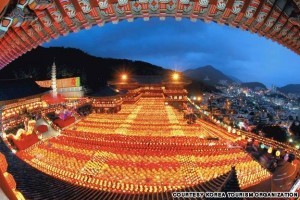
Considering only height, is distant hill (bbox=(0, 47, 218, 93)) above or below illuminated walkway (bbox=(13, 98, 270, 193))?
above

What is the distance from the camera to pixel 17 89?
3119 centimetres

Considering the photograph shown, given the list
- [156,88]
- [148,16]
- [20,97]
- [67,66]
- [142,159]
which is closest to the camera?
[148,16]

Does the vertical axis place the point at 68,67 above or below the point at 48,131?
above

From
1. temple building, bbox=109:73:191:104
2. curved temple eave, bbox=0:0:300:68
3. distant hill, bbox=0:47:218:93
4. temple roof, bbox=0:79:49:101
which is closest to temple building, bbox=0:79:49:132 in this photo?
temple roof, bbox=0:79:49:101

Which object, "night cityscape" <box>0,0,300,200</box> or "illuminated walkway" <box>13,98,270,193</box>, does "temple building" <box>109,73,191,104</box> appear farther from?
"illuminated walkway" <box>13,98,270,193</box>

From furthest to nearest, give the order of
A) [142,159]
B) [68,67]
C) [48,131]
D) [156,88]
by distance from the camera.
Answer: [68,67], [156,88], [48,131], [142,159]

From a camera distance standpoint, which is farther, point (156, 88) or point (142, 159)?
point (156, 88)

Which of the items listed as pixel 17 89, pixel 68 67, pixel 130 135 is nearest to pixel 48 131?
pixel 130 135

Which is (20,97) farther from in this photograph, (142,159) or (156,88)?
(142,159)

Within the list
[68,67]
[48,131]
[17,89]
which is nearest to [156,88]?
[17,89]

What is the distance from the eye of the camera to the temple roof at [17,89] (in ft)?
94.6

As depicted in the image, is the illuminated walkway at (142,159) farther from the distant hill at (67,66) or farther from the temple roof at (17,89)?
the distant hill at (67,66)

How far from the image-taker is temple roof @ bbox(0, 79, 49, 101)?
1135 inches

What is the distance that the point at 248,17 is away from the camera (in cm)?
577
